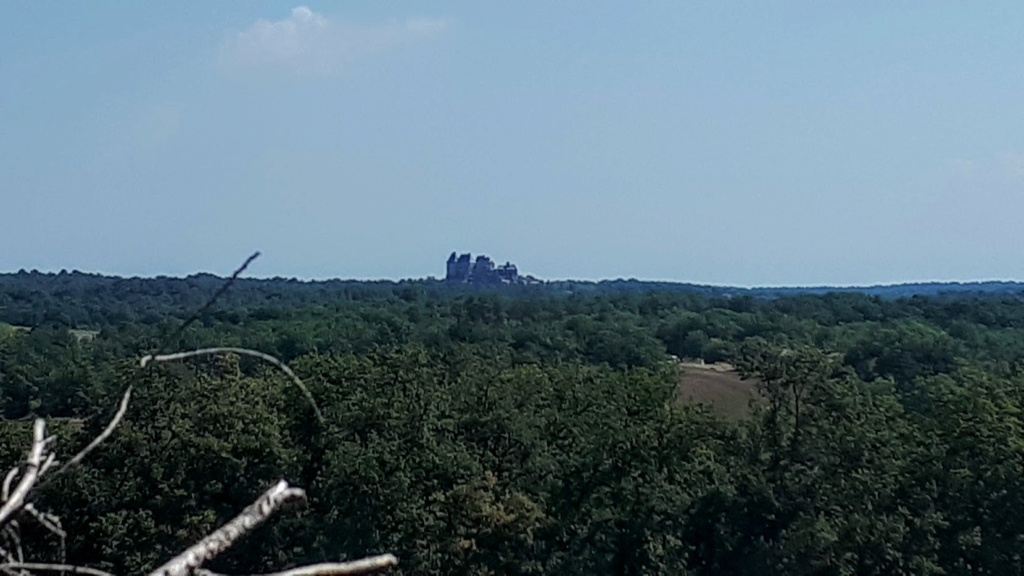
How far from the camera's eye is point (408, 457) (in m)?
32.0

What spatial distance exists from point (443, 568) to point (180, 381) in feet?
33.2

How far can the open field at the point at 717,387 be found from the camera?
52703 mm

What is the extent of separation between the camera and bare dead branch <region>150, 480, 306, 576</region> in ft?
9.41

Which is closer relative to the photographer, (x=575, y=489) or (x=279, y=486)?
(x=279, y=486)

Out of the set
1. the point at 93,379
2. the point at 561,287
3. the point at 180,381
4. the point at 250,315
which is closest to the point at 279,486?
the point at 180,381

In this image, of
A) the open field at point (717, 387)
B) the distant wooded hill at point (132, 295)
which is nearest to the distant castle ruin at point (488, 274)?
the distant wooded hill at point (132, 295)

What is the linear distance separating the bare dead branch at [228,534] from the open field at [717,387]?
47.0 metres

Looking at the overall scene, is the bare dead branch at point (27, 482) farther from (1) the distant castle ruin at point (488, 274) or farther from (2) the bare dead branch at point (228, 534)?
(1) the distant castle ruin at point (488, 274)

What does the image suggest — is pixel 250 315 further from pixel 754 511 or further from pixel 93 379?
pixel 754 511

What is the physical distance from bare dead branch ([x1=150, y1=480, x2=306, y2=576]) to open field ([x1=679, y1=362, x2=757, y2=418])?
47015 millimetres

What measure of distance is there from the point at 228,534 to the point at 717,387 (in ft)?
188

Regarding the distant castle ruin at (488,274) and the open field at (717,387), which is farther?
the distant castle ruin at (488,274)

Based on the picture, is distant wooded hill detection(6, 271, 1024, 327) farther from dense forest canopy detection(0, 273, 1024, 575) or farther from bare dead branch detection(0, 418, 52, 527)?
bare dead branch detection(0, 418, 52, 527)

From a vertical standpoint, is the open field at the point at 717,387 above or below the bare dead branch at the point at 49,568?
below
